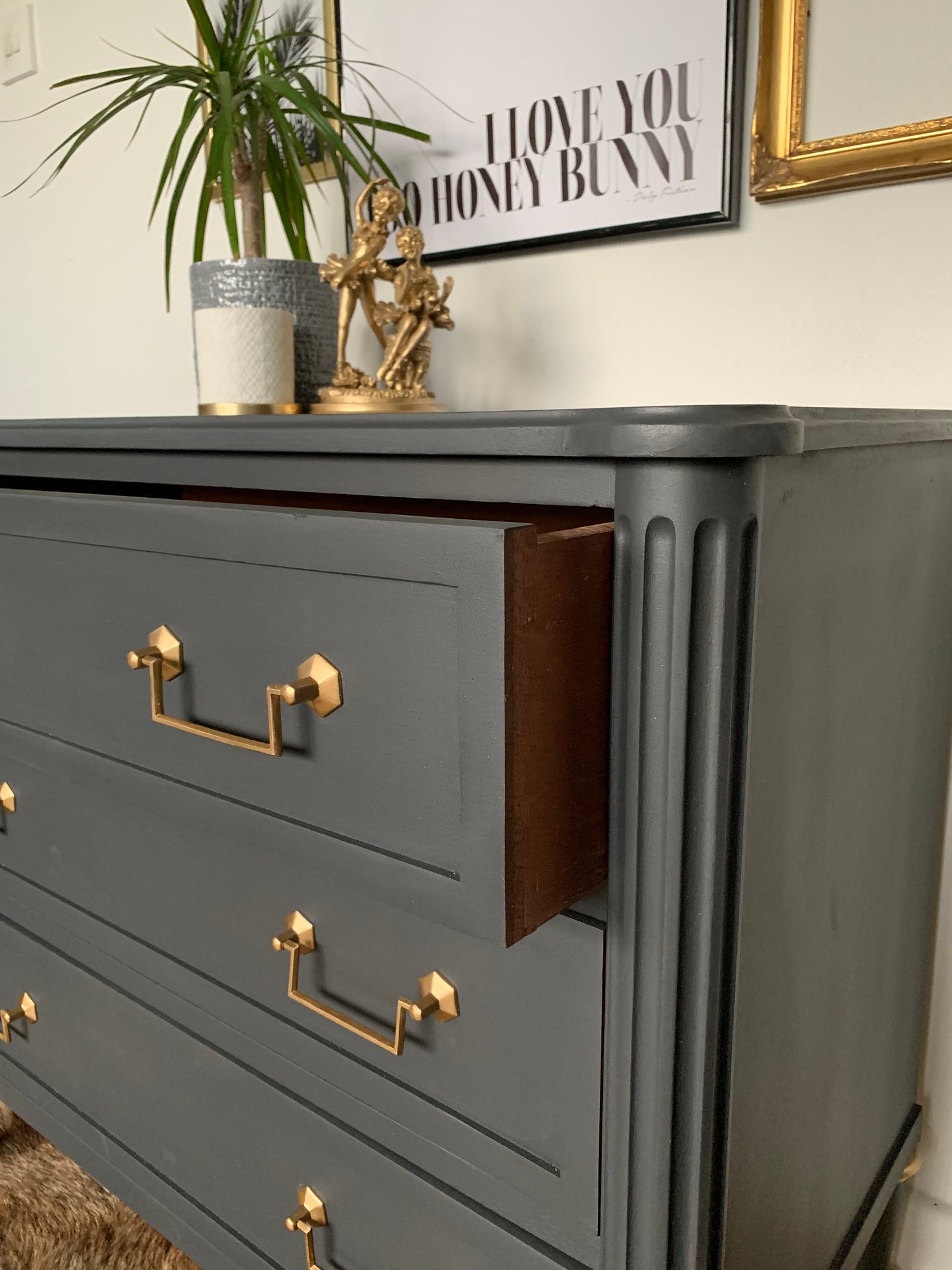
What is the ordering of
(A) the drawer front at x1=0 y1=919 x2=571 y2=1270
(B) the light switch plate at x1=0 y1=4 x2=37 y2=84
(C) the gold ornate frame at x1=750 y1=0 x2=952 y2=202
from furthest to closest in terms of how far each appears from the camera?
1. (B) the light switch plate at x1=0 y1=4 x2=37 y2=84
2. (C) the gold ornate frame at x1=750 y1=0 x2=952 y2=202
3. (A) the drawer front at x1=0 y1=919 x2=571 y2=1270

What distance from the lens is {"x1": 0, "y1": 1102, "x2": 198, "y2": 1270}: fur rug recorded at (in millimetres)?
989

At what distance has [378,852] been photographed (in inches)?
20.0

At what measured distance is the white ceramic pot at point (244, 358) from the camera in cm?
91

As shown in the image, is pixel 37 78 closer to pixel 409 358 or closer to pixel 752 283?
pixel 409 358

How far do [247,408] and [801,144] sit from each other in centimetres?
55

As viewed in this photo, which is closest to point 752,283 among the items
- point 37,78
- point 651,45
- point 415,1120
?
point 651,45

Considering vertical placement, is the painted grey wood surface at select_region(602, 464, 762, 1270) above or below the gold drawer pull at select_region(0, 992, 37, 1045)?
above

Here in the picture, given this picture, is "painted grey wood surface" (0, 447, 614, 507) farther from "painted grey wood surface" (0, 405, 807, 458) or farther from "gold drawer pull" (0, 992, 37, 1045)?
"gold drawer pull" (0, 992, 37, 1045)

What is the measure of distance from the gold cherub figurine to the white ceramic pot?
5cm

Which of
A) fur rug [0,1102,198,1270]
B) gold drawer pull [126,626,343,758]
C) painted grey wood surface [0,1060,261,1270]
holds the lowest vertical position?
fur rug [0,1102,198,1270]

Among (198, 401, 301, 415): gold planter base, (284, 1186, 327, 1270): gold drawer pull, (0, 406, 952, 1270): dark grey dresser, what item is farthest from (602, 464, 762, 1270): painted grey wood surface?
(198, 401, 301, 415): gold planter base

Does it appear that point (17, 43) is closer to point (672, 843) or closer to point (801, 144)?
point (801, 144)

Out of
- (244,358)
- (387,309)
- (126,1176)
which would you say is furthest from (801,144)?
(126,1176)

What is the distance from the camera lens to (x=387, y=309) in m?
0.89
